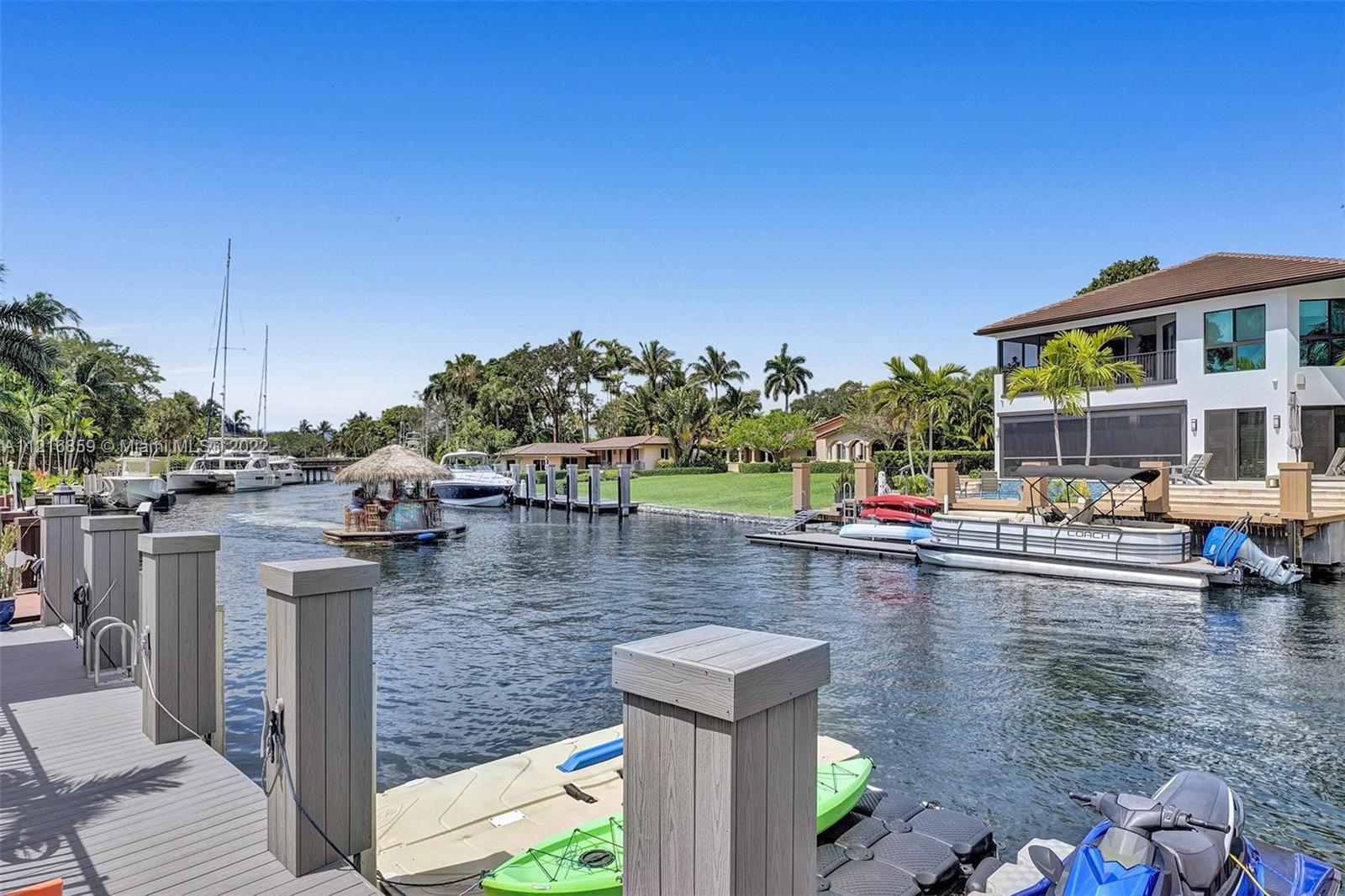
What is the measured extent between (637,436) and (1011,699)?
65461 millimetres

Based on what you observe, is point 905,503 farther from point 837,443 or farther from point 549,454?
point 549,454

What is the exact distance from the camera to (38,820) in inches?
158

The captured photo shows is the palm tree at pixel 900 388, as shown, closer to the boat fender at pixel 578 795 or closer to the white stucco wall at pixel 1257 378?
the white stucco wall at pixel 1257 378

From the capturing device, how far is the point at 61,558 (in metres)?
8.09

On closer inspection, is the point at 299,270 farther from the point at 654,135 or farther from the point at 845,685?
the point at 845,685

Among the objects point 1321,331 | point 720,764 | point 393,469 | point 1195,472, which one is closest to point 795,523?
point 1195,472

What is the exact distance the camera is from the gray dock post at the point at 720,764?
5.75 feet

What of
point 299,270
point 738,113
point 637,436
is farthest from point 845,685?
point 637,436

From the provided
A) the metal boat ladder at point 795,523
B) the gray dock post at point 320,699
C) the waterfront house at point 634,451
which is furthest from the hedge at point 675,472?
the gray dock post at point 320,699

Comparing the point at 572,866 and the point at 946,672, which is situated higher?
the point at 572,866

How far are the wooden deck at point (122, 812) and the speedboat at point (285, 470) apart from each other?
68958 mm

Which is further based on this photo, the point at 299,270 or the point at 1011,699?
the point at 299,270

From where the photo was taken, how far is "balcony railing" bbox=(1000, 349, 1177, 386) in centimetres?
2794

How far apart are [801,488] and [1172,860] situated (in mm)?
27642
